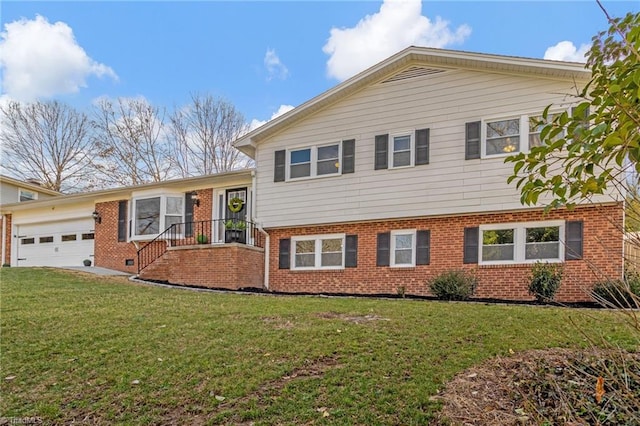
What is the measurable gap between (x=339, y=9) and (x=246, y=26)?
111 inches

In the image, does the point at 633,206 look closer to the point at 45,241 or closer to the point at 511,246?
the point at 511,246

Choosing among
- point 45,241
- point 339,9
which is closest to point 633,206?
point 339,9

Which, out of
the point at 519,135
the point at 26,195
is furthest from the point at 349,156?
the point at 26,195

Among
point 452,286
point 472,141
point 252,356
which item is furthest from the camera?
point 472,141

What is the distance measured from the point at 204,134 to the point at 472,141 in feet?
66.7

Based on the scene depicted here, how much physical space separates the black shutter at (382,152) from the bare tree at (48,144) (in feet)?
70.9

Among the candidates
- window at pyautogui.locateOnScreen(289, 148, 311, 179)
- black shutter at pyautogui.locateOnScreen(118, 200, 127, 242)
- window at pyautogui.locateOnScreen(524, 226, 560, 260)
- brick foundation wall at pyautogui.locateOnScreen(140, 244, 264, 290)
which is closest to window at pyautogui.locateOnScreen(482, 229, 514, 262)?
window at pyautogui.locateOnScreen(524, 226, 560, 260)

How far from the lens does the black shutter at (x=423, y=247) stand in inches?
450

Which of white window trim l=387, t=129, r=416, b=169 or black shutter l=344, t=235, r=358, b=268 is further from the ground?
white window trim l=387, t=129, r=416, b=169

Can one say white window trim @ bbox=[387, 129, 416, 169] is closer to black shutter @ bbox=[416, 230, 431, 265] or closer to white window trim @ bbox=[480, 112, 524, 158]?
white window trim @ bbox=[480, 112, 524, 158]

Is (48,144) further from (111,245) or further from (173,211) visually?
(173,211)

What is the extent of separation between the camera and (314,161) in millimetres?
12859

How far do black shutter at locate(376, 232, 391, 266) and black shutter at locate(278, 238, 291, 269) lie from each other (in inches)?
109

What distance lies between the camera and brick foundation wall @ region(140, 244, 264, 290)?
12352 millimetres
